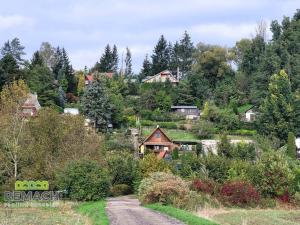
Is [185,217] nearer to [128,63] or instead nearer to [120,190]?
[120,190]

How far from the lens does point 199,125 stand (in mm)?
75188

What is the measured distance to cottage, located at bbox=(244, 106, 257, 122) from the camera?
264 ft

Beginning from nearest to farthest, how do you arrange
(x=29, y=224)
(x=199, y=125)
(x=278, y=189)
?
(x=29, y=224) → (x=278, y=189) → (x=199, y=125)

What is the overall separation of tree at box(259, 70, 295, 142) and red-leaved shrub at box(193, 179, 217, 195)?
1453 inches

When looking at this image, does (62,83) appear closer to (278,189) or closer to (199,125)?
(199,125)

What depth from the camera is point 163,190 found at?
99.5 ft

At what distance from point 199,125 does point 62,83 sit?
2701cm

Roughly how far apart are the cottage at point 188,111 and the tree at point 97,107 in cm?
1471

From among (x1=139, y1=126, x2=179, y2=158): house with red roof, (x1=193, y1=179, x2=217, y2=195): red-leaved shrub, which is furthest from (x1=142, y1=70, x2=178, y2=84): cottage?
(x1=193, y1=179, x2=217, y2=195): red-leaved shrub

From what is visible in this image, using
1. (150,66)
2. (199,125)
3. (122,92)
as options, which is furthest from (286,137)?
(150,66)

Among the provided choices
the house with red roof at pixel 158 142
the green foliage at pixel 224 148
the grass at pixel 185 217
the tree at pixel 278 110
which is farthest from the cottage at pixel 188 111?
the grass at pixel 185 217

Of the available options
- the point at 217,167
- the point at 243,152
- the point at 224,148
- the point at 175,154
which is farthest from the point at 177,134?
the point at 217,167

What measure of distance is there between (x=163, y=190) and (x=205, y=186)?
4.73 metres

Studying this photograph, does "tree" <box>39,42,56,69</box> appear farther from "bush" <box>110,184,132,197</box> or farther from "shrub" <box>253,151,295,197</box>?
"shrub" <box>253,151,295,197</box>
